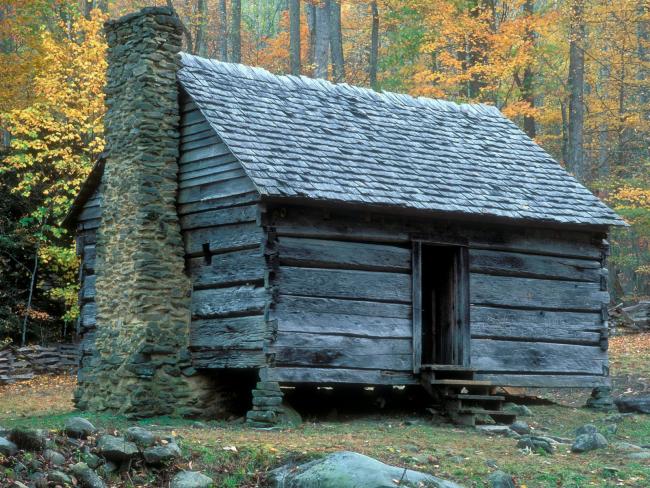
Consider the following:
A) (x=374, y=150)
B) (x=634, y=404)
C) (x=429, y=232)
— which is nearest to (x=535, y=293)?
(x=429, y=232)

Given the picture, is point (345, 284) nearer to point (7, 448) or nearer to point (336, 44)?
point (7, 448)

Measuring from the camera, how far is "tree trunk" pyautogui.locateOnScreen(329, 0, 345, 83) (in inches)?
1262

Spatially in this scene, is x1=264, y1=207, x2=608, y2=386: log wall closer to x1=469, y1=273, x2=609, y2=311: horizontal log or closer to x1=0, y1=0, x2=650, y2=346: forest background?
x1=469, y1=273, x2=609, y2=311: horizontal log

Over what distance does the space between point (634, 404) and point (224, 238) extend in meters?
7.43

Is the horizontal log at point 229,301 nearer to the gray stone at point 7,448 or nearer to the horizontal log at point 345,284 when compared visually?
the horizontal log at point 345,284

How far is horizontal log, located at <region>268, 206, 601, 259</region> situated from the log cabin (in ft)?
0.09

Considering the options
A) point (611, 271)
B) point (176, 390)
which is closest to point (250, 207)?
point (176, 390)

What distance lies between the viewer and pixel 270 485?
30.7 feet

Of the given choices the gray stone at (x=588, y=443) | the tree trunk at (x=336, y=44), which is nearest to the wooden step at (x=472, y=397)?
the gray stone at (x=588, y=443)

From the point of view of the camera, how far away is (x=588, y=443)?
1197 cm

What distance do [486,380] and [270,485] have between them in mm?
7223

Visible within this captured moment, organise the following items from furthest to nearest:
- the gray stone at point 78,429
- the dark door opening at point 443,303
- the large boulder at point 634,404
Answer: the large boulder at point 634,404 → the dark door opening at point 443,303 → the gray stone at point 78,429

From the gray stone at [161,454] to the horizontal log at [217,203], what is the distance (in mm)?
5052

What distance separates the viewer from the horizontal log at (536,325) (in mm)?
16141
